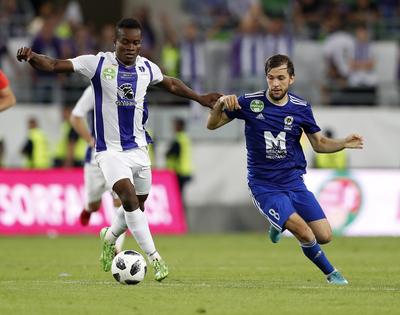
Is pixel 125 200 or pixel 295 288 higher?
pixel 125 200

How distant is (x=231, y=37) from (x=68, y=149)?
5387mm

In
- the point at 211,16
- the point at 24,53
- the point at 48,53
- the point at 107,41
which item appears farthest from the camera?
the point at 211,16

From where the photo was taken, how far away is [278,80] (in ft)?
39.0

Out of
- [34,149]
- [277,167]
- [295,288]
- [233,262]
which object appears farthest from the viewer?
[34,149]

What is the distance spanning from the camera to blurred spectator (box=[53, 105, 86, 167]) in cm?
2389

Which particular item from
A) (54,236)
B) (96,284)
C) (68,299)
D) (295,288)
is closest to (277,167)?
(295,288)

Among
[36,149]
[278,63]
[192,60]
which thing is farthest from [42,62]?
[192,60]

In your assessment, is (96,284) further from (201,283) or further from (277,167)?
(277,167)

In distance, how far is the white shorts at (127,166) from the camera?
38.6 feet

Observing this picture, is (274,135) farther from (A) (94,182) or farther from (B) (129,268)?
(A) (94,182)

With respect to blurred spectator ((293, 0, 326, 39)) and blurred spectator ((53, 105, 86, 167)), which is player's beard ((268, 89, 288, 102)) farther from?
blurred spectator ((293, 0, 326, 39))

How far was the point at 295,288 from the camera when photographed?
36.9ft

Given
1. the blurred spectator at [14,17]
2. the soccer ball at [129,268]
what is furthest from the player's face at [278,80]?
the blurred spectator at [14,17]

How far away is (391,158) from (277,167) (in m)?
13.9
